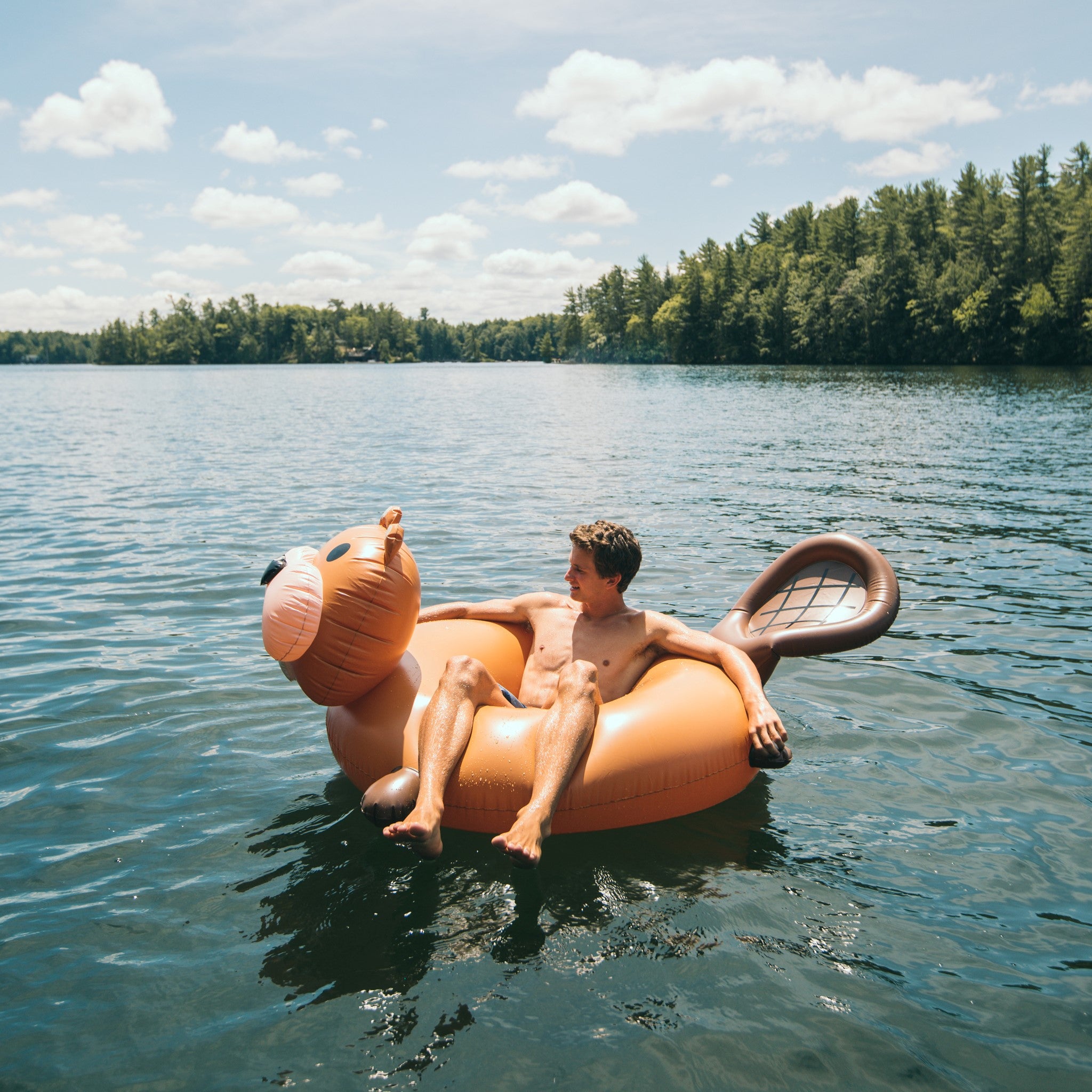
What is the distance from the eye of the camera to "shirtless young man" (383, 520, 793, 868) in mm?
3543

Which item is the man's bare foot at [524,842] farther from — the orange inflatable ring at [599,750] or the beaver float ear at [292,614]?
the beaver float ear at [292,614]

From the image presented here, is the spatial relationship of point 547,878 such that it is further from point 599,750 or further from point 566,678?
point 566,678

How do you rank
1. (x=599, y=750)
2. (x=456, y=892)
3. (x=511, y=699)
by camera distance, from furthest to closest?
(x=511, y=699) → (x=599, y=750) → (x=456, y=892)

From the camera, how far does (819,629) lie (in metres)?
4.95

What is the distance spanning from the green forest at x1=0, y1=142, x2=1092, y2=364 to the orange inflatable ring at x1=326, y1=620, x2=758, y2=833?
56.1 m

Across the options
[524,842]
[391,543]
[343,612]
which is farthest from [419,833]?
[391,543]

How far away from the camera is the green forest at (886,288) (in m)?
55.5

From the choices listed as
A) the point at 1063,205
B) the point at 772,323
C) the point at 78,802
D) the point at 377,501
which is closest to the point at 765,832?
the point at 78,802

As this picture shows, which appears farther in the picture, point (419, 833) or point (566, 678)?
point (566, 678)

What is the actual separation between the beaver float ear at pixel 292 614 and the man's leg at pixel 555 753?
3.63 ft

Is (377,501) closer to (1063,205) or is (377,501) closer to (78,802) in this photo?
(78,802)

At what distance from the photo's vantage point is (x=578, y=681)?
13.0 feet

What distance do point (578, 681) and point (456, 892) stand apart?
38.9 inches

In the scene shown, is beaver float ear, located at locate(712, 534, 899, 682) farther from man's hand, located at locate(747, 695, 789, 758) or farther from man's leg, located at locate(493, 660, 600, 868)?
man's leg, located at locate(493, 660, 600, 868)
